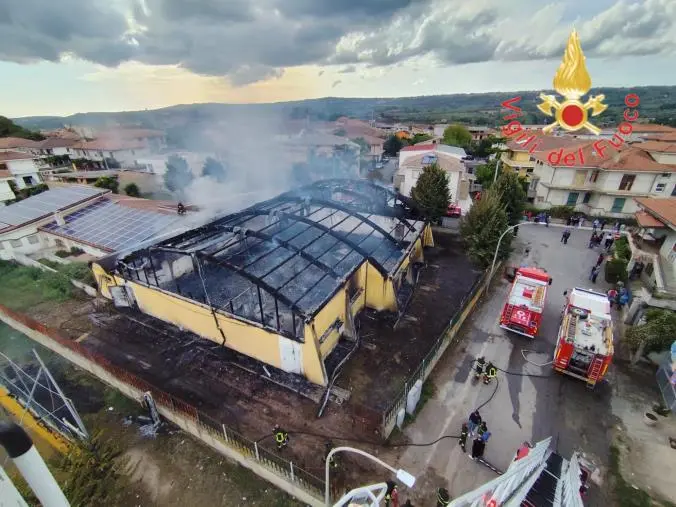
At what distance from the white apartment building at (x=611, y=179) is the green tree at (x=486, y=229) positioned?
1528 centimetres

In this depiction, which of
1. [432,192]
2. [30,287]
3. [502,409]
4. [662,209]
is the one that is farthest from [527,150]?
[30,287]

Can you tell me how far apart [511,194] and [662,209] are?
771 cm

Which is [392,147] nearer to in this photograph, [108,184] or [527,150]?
[527,150]

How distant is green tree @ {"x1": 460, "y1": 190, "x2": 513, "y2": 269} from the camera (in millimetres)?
19234

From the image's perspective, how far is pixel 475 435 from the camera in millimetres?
10805

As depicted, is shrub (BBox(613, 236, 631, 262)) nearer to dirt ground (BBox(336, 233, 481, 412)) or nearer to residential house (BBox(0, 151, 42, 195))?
dirt ground (BBox(336, 233, 481, 412))

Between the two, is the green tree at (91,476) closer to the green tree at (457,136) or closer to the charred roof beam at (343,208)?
the charred roof beam at (343,208)

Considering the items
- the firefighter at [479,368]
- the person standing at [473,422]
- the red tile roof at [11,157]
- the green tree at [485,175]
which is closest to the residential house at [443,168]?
the green tree at [485,175]

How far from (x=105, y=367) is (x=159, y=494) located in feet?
19.8

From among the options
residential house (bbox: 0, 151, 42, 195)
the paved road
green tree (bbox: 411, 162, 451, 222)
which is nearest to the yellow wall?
the paved road

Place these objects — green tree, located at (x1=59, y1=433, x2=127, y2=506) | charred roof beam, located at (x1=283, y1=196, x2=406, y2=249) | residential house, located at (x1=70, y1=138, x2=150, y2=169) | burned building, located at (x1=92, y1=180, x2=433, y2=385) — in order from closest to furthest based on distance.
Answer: green tree, located at (x1=59, y1=433, x2=127, y2=506) → burned building, located at (x1=92, y1=180, x2=433, y2=385) → charred roof beam, located at (x1=283, y1=196, x2=406, y2=249) → residential house, located at (x1=70, y1=138, x2=150, y2=169)

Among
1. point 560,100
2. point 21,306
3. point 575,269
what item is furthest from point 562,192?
point 21,306

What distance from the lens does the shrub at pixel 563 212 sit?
30.6 meters

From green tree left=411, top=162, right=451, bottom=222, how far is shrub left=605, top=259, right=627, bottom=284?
36.8ft
